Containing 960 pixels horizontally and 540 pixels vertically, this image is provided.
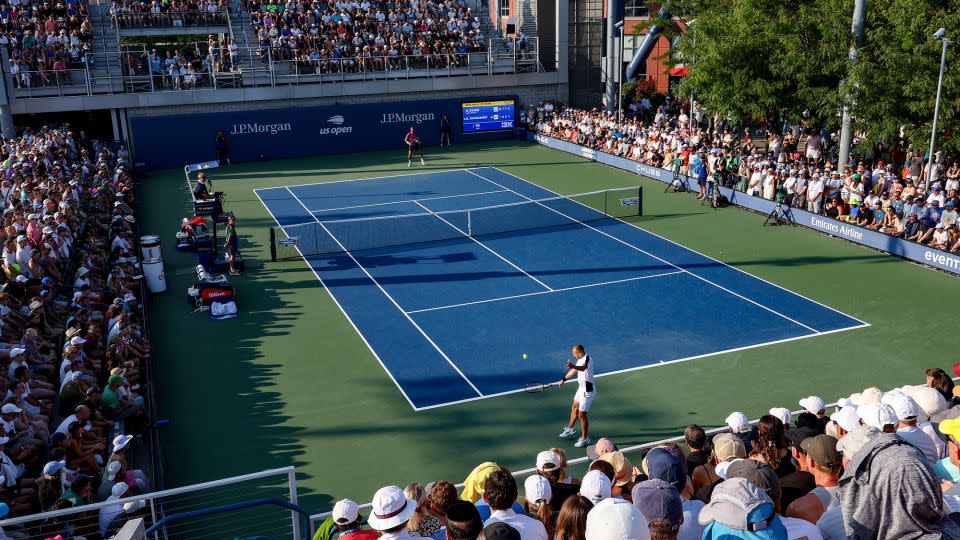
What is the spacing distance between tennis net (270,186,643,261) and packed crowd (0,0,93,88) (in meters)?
18.5

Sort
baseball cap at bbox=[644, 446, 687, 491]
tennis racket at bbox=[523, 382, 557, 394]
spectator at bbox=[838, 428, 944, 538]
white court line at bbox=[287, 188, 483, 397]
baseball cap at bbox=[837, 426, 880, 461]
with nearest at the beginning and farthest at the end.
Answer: spectator at bbox=[838, 428, 944, 538]
baseball cap at bbox=[837, 426, 880, 461]
baseball cap at bbox=[644, 446, 687, 491]
tennis racket at bbox=[523, 382, 557, 394]
white court line at bbox=[287, 188, 483, 397]

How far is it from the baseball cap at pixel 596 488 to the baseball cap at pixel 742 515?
152 centimetres

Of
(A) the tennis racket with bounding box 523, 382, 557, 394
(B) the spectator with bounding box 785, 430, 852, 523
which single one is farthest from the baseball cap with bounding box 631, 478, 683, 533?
(A) the tennis racket with bounding box 523, 382, 557, 394

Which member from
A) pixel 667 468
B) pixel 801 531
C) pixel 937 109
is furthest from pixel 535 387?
pixel 937 109

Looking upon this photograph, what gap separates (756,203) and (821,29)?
5.93 m

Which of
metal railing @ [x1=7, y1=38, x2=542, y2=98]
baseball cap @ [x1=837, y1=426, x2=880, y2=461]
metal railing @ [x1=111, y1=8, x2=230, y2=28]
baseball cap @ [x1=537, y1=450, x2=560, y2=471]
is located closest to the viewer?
baseball cap @ [x1=837, y1=426, x2=880, y2=461]

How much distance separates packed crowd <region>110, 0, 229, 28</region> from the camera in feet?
143

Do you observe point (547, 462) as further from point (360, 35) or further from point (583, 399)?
point (360, 35)

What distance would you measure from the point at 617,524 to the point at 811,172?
2367 cm

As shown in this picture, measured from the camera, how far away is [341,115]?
43062 mm

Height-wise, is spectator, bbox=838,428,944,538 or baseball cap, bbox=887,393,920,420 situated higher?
spectator, bbox=838,428,944,538

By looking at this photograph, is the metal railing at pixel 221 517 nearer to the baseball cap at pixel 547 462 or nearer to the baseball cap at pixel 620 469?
the baseball cap at pixel 547 462

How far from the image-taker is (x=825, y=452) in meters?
7.95

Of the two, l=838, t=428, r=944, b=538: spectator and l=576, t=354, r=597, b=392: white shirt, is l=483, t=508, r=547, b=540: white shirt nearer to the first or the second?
l=838, t=428, r=944, b=538: spectator
